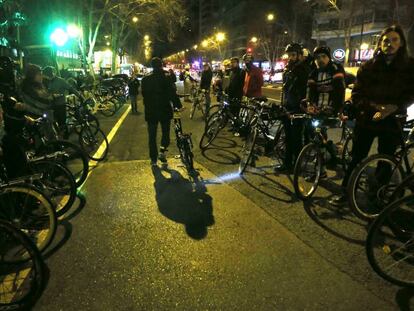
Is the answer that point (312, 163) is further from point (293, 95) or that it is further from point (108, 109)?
point (108, 109)

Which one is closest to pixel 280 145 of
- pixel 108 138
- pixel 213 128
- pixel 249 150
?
pixel 249 150

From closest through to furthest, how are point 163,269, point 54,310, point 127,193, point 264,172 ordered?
point 54,310 → point 163,269 → point 127,193 → point 264,172

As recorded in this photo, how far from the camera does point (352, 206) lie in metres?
4.79

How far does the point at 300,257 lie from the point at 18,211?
3.01 meters

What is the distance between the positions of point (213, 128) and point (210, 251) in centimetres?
501

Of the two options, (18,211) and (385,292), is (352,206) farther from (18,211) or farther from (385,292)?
(18,211)

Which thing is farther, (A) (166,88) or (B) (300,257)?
(A) (166,88)

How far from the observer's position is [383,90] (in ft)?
15.3

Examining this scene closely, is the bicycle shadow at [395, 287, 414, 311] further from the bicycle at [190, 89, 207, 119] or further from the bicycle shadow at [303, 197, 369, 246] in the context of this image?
the bicycle at [190, 89, 207, 119]

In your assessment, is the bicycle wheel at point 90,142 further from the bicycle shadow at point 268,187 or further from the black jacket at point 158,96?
the bicycle shadow at point 268,187

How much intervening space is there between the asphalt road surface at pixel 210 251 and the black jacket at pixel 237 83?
482 cm

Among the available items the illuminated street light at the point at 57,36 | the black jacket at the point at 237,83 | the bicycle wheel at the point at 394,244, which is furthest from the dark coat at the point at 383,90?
the illuminated street light at the point at 57,36

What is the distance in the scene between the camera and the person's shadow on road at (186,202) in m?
4.86

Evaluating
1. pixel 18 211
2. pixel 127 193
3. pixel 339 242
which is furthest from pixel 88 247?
pixel 339 242
